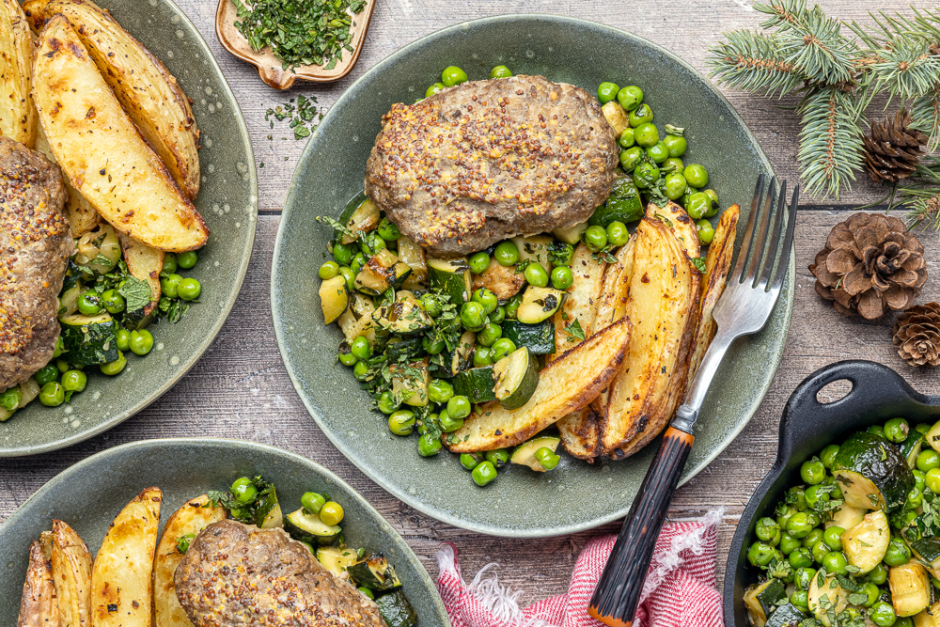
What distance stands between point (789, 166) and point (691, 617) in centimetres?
250

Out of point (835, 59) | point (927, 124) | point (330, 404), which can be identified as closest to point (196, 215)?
point (330, 404)

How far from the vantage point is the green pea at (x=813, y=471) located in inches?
132

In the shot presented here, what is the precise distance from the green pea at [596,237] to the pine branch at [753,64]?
3.20 ft

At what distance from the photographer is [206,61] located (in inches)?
132

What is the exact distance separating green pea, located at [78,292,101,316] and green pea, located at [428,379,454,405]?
5.71ft

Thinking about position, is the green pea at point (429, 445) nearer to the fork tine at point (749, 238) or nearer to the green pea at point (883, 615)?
the fork tine at point (749, 238)

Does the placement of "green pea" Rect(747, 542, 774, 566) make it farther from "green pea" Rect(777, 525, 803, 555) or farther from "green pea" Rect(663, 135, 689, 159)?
"green pea" Rect(663, 135, 689, 159)

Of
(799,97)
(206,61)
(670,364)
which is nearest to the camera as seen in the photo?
(670,364)

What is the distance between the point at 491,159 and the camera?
320 cm

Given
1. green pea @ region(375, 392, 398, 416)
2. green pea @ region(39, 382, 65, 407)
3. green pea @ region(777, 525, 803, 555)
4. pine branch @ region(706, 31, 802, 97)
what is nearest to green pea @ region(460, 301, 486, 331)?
green pea @ region(375, 392, 398, 416)

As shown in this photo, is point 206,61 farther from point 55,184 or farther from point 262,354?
point 262,354

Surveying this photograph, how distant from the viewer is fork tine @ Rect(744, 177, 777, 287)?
3.27m

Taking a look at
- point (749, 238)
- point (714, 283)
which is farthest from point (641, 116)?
point (714, 283)

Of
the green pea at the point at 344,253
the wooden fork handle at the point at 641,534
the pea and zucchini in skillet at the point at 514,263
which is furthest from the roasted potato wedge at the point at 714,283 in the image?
the green pea at the point at 344,253
